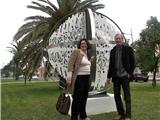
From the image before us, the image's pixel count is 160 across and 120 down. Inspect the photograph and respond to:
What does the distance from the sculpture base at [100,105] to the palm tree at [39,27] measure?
12506 millimetres

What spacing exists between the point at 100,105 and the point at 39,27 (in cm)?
1394

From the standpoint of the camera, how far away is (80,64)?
24.3 feet

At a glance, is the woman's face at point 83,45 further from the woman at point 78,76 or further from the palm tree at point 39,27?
the palm tree at point 39,27

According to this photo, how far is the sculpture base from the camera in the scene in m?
9.34

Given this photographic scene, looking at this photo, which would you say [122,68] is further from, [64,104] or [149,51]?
[149,51]

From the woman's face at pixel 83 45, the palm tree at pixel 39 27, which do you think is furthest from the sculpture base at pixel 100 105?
the palm tree at pixel 39 27

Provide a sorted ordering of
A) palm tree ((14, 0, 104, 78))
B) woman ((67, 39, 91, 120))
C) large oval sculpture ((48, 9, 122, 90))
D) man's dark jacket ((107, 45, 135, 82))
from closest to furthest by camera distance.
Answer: woman ((67, 39, 91, 120)) < man's dark jacket ((107, 45, 135, 82)) < large oval sculpture ((48, 9, 122, 90)) < palm tree ((14, 0, 104, 78))

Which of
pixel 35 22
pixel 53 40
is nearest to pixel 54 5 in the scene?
pixel 35 22

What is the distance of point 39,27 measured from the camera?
22844 mm

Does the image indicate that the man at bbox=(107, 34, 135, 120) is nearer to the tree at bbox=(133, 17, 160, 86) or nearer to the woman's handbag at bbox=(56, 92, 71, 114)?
the woman's handbag at bbox=(56, 92, 71, 114)

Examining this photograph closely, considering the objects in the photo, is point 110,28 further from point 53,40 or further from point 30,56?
point 30,56

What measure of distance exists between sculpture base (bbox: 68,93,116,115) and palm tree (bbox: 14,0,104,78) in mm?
12506

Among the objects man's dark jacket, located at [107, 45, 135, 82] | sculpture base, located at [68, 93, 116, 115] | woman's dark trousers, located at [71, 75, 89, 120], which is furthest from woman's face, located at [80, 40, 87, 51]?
sculpture base, located at [68, 93, 116, 115]

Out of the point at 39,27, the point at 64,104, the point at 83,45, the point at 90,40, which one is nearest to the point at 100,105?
the point at 90,40
